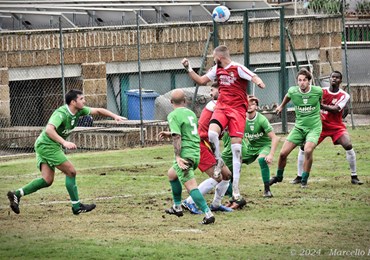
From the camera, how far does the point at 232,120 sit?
17562 mm

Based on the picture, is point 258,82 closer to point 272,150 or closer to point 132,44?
point 272,150

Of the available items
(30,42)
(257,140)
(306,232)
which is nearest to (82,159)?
(30,42)

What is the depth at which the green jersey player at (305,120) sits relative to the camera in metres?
19.6

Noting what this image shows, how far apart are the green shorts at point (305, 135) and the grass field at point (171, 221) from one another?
2.50 ft

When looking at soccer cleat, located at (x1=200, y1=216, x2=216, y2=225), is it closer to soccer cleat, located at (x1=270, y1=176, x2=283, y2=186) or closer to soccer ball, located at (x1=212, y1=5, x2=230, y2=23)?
soccer cleat, located at (x1=270, y1=176, x2=283, y2=186)

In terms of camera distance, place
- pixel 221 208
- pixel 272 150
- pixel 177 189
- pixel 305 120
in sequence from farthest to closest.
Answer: pixel 305 120
pixel 272 150
pixel 221 208
pixel 177 189

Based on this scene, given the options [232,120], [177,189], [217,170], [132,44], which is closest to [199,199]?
[177,189]

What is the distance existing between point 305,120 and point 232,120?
101 inches

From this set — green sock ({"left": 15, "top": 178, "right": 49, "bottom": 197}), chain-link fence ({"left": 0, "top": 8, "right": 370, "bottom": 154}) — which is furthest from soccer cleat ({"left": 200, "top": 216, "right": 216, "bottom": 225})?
chain-link fence ({"left": 0, "top": 8, "right": 370, "bottom": 154})

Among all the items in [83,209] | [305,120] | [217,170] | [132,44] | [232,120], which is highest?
[132,44]

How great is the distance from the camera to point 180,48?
105ft

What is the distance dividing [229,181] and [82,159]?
816 cm

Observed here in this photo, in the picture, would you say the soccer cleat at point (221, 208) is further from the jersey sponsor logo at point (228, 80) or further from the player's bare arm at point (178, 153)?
the jersey sponsor logo at point (228, 80)

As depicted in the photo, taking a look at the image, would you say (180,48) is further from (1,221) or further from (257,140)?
(1,221)
